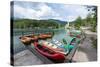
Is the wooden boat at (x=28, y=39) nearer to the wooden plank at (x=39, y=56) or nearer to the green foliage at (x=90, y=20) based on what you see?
the wooden plank at (x=39, y=56)

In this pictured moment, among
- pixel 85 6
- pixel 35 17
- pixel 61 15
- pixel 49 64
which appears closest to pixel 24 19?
pixel 35 17

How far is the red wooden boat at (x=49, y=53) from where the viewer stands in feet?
7.28

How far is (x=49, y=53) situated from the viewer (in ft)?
7.39

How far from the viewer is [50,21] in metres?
2.28

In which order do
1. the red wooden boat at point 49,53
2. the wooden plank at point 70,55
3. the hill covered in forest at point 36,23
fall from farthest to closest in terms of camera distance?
1. the wooden plank at point 70,55
2. the red wooden boat at point 49,53
3. the hill covered in forest at point 36,23

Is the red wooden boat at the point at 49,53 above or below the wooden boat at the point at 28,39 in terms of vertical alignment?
below

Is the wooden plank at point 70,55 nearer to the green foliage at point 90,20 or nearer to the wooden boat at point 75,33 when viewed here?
the wooden boat at point 75,33

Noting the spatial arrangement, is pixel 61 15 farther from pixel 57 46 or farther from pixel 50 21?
pixel 57 46

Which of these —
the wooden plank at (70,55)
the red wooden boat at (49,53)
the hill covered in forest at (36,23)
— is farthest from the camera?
the wooden plank at (70,55)

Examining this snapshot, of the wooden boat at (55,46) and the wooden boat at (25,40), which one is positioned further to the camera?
the wooden boat at (55,46)

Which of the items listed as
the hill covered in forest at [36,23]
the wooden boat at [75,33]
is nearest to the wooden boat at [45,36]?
the hill covered in forest at [36,23]

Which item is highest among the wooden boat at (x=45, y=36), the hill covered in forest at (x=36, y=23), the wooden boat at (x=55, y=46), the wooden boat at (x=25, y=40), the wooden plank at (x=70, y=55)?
the hill covered in forest at (x=36, y=23)

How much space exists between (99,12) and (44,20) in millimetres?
859

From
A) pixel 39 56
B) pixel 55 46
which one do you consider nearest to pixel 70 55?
pixel 55 46
